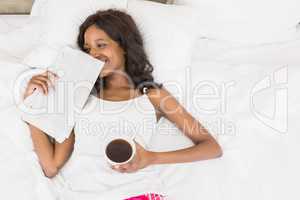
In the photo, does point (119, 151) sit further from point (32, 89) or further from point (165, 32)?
point (165, 32)

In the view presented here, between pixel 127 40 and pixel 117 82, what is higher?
pixel 127 40

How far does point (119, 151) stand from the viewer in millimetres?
910

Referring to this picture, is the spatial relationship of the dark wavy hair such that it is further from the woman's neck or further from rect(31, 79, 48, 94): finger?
rect(31, 79, 48, 94): finger

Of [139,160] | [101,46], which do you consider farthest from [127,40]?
[139,160]

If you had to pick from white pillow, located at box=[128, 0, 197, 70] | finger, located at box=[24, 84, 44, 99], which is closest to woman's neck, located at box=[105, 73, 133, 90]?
white pillow, located at box=[128, 0, 197, 70]

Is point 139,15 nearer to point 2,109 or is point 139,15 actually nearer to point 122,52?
point 122,52

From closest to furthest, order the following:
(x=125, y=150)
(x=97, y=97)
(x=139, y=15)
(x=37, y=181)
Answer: (x=125, y=150), (x=37, y=181), (x=97, y=97), (x=139, y=15)

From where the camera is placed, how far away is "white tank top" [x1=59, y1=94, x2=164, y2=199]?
118cm

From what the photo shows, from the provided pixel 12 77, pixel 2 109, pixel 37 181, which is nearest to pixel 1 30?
pixel 12 77

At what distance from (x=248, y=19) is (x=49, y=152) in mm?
851

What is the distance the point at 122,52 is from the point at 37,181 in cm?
50

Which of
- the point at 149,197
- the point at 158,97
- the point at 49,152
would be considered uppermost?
the point at 158,97

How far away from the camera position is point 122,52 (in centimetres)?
133

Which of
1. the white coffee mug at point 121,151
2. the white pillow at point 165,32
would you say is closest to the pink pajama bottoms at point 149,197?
the white coffee mug at point 121,151
